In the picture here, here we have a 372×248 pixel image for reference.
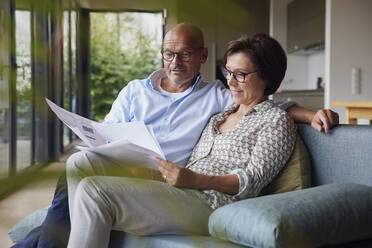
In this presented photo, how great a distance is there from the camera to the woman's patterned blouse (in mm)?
1151

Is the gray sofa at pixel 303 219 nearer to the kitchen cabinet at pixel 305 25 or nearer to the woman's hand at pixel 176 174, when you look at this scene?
the woman's hand at pixel 176 174

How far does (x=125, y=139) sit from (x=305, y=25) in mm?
3968

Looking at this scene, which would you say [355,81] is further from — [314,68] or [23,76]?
[23,76]

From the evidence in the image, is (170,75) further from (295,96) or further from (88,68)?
(295,96)

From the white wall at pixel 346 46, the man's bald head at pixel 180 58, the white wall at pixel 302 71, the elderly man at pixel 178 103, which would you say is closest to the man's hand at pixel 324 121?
the elderly man at pixel 178 103

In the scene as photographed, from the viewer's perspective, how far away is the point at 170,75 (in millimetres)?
1450

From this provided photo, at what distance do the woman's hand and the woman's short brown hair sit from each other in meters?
Result: 0.41

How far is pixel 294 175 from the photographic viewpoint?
1.22 meters

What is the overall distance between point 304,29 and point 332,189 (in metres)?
3.81

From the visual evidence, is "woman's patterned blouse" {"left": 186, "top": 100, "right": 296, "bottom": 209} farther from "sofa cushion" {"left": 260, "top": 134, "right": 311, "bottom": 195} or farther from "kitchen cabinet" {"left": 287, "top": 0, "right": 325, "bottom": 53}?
"kitchen cabinet" {"left": 287, "top": 0, "right": 325, "bottom": 53}

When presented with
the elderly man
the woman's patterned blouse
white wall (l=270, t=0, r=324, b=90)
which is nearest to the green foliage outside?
the woman's patterned blouse

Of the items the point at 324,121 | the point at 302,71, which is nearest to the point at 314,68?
the point at 302,71

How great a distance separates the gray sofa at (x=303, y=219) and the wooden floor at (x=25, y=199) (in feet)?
1.65

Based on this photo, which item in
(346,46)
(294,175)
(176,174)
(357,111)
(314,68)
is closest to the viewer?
(176,174)
